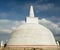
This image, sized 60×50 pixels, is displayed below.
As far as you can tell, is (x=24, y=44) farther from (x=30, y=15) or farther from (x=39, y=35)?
(x=30, y=15)

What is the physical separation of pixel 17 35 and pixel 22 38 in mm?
1355

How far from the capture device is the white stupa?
123ft

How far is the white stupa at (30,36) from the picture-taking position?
37406 mm

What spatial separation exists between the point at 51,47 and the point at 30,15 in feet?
Result: 24.4

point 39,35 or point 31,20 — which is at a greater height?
point 31,20

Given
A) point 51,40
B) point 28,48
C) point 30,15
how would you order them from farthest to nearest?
point 30,15 → point 51,40 → point 28,48

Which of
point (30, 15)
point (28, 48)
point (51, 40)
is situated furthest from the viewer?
point (30, 15)

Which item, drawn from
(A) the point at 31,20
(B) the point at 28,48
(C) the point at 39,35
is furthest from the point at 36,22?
(B) the point at 28,48

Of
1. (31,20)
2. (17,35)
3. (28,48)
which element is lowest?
(28,48)

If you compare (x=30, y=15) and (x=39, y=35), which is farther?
(x=30, y=15)

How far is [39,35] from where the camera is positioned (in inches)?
1500

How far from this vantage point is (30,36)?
125 feet

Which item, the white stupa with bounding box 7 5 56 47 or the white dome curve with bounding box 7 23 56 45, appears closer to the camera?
the white stupa with bounding box 7 5 56 47

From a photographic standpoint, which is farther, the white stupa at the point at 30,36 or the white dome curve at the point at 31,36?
the white dome curve at the point at 31,36
